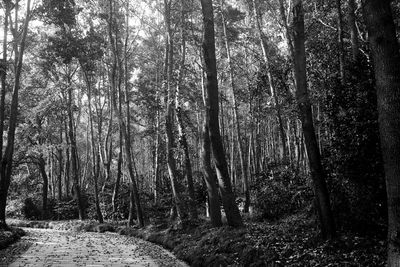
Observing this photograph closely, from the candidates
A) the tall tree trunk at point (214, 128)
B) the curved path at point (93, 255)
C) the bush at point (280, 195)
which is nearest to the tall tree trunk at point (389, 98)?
the tall tree trunk at point (214, 128)

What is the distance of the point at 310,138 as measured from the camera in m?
7.58

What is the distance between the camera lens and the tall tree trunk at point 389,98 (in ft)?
15.2

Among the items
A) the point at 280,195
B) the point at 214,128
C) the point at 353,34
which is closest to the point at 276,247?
the point at 214,128

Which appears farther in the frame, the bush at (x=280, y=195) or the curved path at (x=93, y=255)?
the bush at (x=280, y=195)

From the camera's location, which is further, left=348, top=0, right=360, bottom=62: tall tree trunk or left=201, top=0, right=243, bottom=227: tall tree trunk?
left=201, top=0, right=243, bottom=227: tall tree trunk

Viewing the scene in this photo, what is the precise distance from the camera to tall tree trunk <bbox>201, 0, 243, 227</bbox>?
35.3ft

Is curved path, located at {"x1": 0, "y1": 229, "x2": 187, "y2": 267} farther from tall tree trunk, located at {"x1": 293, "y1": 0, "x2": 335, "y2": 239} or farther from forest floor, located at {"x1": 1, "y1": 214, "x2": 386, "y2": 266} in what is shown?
tall tree trunk, located at {"x1": 293, "y1": 0, "x2": 335, "y2": 239}

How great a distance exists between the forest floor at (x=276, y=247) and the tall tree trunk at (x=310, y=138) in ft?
1.44

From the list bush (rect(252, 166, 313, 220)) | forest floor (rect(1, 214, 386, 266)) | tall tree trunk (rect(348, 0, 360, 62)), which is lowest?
forest floor (rect(1, 214, 386, 266))

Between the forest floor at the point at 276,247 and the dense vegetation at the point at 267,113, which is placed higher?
the dense vegetation at the point at 267,113

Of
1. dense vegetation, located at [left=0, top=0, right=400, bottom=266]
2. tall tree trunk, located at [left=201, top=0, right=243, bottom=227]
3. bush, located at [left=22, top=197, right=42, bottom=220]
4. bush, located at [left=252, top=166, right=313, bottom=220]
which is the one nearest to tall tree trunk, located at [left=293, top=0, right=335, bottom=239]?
dense vegetation, located at [left=0, top=0, right=400, bottom=266]

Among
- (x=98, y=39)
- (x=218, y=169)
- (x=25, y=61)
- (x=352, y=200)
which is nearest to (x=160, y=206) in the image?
(x=98, y=39)

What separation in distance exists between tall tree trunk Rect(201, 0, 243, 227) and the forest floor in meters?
0.58

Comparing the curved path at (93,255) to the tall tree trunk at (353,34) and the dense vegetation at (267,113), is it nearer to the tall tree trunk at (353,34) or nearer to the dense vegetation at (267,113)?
the dense vegetation at (267,113)
